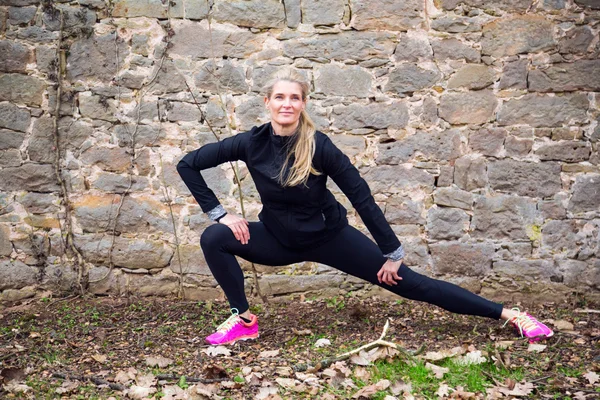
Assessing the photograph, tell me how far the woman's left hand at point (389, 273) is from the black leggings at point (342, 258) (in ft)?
0.11

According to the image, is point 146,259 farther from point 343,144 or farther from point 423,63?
point 423,63

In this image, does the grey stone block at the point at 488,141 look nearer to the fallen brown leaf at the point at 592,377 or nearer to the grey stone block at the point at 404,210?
the grey stone block at the point at 404,210

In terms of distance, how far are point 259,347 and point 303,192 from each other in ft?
3.19

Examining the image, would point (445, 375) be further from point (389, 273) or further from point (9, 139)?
point (9, 139)

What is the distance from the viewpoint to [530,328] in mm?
3670

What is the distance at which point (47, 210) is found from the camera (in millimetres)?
Result: 4578

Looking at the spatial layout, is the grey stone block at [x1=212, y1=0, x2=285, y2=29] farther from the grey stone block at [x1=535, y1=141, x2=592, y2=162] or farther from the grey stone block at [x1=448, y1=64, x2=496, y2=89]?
the grey stone block at [x1=535, y1=141, x2=592, y2=162]

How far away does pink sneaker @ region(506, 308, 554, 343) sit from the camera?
3656mm

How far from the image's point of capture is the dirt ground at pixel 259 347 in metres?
3.03

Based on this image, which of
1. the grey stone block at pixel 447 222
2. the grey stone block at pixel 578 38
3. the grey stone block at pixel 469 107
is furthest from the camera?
the grey stone block at pixel 447 222

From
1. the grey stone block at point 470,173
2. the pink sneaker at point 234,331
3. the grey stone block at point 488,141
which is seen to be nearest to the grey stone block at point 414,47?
the grey stone block at point 488,141

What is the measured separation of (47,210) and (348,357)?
254cm

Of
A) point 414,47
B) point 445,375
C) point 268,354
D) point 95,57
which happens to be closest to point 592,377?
point 445,375

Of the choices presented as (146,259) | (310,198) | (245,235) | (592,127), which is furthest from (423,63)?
(146,259)
